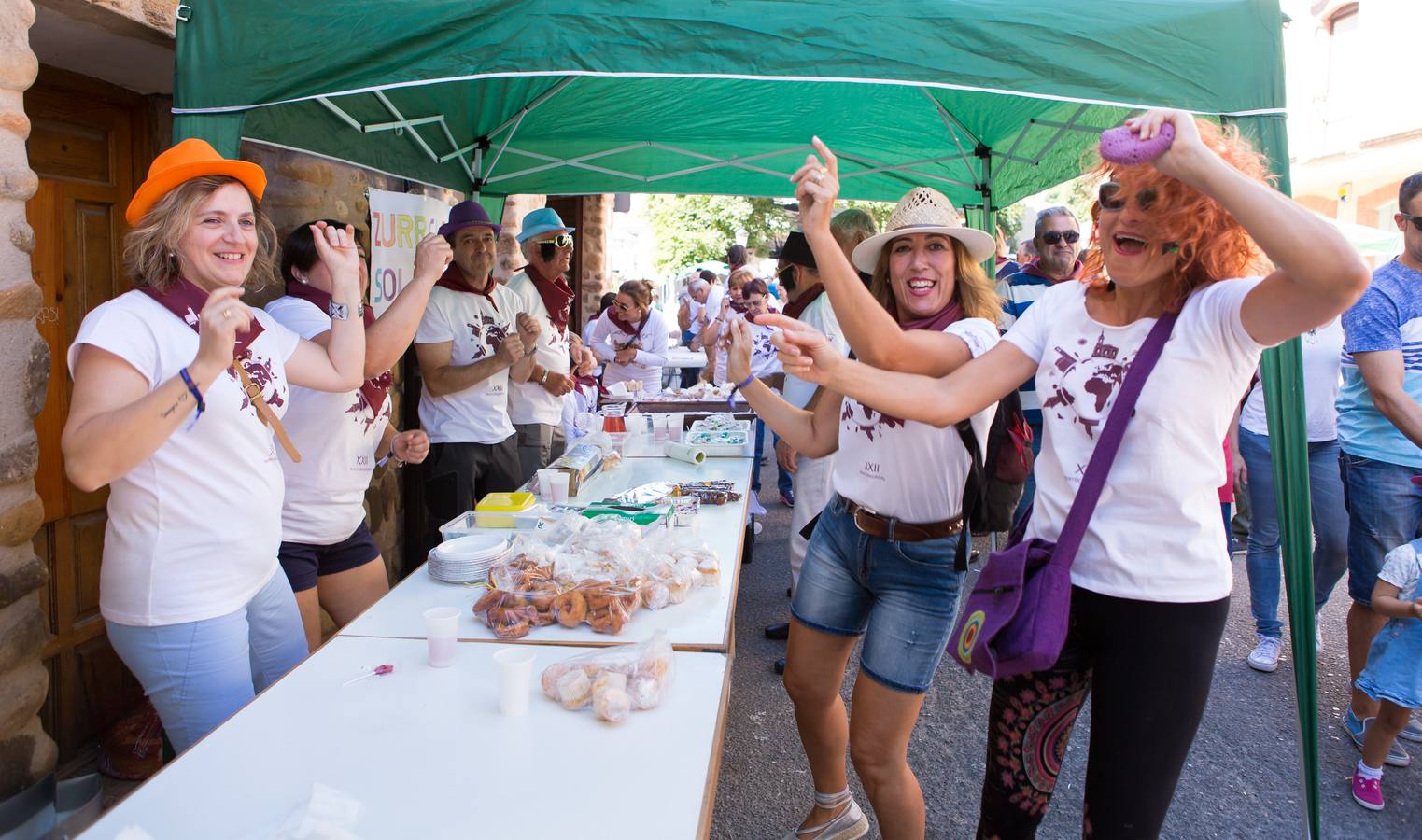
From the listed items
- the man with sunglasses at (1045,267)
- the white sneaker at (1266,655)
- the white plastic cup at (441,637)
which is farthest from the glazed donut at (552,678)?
the white sneaker at (1266,655)

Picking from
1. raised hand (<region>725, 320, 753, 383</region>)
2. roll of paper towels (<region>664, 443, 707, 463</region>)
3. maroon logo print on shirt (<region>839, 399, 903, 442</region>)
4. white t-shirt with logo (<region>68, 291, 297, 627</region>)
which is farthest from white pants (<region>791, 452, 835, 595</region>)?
white t-shirt with logo (<region>68, 291, 297, 627</region>)

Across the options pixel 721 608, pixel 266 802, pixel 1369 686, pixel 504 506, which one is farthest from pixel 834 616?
pixel 1369 686

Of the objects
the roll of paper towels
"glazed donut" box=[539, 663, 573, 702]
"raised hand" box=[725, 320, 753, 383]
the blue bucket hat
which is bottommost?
"glazed donut" box=[539, 663, 573, 702]

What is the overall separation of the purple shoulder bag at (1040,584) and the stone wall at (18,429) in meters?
2.25

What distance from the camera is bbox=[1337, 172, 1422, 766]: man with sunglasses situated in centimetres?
311

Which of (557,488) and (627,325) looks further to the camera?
(627,325)

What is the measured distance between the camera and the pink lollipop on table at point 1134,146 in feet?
4.81

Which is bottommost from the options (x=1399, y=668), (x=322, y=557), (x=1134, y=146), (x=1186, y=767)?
(x=1186, y=767)

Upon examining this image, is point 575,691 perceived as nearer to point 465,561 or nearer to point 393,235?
point 465,561

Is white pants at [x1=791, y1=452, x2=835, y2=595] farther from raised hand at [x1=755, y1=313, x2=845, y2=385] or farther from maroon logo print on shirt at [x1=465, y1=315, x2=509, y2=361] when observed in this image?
raised hand at [x1=755, y1=313, x2=845, y2=385]

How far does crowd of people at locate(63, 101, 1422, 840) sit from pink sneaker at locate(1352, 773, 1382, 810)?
41 mm

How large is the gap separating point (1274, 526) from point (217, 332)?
14.0 ft

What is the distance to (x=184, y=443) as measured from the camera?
6.25ft

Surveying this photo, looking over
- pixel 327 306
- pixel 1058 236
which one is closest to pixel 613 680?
pixel 327 306
